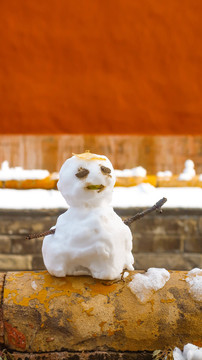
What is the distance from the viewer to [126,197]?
2551 mm

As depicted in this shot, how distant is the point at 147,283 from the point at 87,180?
363 mm

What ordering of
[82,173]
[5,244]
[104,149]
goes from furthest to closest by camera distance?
1. [104,149]
2. [5,244]
3. [82,173]

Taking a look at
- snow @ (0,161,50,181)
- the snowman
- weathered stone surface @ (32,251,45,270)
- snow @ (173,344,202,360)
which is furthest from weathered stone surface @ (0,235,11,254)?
snow @ (173,344,202,360)

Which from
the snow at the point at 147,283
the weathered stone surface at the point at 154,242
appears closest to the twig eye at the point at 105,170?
the snow at the point at 147,283

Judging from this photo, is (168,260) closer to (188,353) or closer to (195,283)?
(195,283)

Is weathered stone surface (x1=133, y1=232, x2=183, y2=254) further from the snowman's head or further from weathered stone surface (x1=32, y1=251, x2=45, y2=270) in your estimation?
the snowman's head

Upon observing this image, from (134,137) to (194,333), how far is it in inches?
105

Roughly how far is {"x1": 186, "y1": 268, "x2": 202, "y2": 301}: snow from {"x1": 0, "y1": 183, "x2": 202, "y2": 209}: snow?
1.07m
